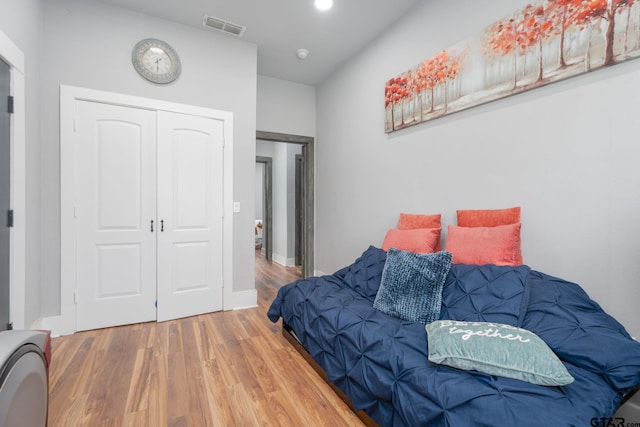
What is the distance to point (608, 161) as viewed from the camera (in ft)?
5.09

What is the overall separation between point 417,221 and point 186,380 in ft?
6.93

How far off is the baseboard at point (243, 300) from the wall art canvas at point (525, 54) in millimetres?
2513

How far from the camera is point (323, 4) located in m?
2.65

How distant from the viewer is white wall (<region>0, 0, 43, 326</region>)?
2.16m

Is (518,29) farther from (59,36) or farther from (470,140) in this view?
(59,36)

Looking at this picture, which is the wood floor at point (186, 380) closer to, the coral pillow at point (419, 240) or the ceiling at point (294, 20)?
the coral pillow at point (419, 240)

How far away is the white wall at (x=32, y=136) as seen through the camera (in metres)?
2.16

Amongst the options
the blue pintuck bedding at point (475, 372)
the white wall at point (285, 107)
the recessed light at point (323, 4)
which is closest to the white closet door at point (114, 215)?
the white wall at point (285, 107)

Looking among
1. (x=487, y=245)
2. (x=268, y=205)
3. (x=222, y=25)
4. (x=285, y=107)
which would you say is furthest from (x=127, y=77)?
(x=268, y=205)

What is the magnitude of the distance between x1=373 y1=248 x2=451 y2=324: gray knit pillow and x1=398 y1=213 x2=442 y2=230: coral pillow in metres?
0.61

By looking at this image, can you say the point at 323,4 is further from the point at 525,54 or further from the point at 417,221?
the point at 417,221

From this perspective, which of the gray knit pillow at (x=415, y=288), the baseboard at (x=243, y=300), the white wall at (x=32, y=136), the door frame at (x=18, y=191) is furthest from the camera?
the baseboard at (x=243, y=300)

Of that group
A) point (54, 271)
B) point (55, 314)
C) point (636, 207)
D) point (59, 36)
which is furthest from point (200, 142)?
point (636, 207)

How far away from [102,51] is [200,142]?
1122 millimetres
